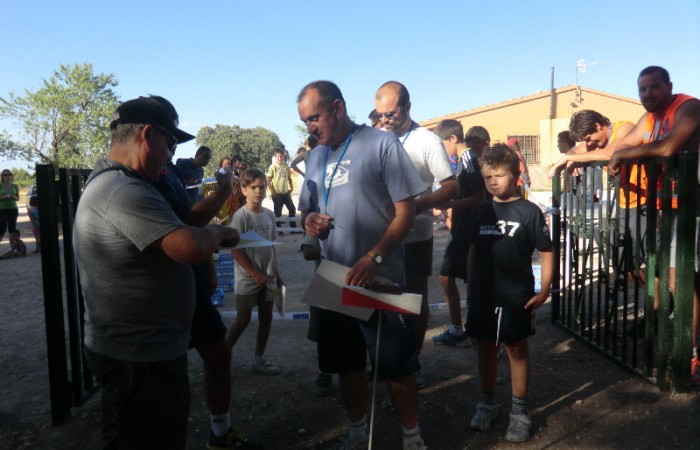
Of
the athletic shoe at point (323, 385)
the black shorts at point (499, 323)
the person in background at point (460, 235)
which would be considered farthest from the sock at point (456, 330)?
the black shorts at point (499, 323)

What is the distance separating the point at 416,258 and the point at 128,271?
8.08 feet

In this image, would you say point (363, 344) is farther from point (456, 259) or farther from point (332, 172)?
point (456, 259)

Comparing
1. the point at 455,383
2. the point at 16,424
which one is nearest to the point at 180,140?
the point at 16,424

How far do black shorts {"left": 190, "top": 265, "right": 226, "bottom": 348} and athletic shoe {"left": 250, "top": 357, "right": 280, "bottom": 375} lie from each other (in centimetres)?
143

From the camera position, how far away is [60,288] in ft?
11.7

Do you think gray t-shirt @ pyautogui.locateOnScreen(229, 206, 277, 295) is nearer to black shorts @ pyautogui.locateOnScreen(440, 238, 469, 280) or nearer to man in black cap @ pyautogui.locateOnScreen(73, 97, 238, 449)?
black shorts @ pyautogui.locateOnScreen(440, 238, 469, 280)

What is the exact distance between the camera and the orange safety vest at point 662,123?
3984 mm

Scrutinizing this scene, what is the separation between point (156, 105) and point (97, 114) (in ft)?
161

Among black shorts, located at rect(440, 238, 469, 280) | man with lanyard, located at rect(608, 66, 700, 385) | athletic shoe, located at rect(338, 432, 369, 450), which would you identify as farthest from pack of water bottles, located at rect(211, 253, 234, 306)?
man with lanyard, located at rect(608, 66, 700, 385)

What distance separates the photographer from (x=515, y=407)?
11.2 feet

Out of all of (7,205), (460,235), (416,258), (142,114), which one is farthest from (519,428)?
(7,205)

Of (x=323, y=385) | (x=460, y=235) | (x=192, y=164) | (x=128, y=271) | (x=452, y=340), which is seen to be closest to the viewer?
(x=128, y=271)

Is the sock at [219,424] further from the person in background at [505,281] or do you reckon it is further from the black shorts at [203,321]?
the person in background at [505,281]

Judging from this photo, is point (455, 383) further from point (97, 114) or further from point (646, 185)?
point (97, 114)
